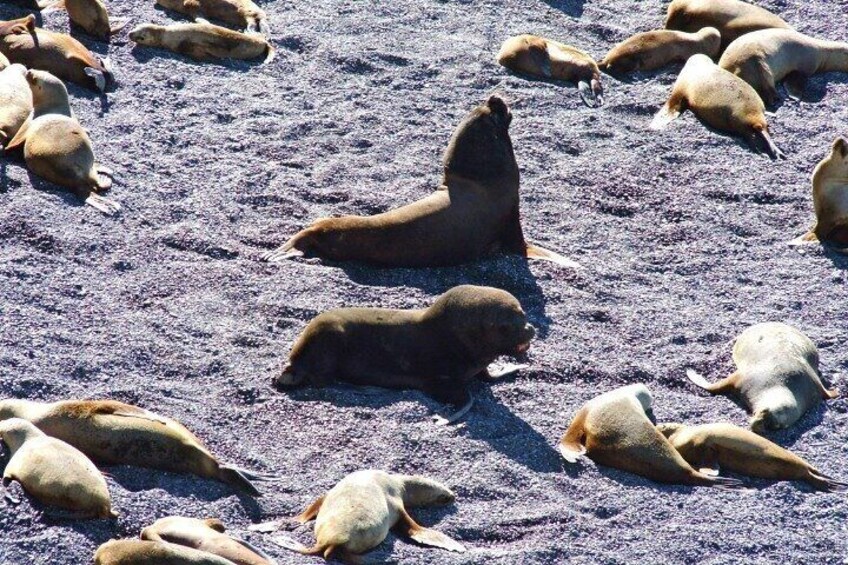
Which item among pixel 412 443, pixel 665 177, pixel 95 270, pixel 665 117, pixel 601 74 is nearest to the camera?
pixel 412 443

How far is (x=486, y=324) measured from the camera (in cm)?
629

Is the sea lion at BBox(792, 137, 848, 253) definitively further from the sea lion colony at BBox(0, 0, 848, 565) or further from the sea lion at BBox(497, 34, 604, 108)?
the sea lion at BBox(497, 34, 604, 108)

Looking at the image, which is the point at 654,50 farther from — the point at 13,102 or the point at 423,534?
the point at 423,534

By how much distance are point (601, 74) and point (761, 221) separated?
1.93 metres

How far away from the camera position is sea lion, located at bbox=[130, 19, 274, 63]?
356 inches

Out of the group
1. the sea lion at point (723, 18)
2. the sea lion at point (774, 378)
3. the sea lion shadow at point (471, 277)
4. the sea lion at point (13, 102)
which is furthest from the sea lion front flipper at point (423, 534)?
the sea lion at point (723, 18)

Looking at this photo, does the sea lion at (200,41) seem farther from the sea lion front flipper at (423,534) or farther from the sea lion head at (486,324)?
the sea lion front flipper at (423,534)

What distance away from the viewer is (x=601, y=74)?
9359 millimetres

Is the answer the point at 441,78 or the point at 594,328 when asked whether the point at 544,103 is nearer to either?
the point at 441,78

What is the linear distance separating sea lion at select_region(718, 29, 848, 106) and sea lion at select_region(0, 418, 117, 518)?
5.29m

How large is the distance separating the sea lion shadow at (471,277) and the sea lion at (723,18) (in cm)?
319

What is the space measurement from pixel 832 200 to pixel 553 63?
219 cm

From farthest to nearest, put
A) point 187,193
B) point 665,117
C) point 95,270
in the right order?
point 665,117 → point 187,193 → point 95,270

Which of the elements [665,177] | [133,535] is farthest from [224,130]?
[133,535]
